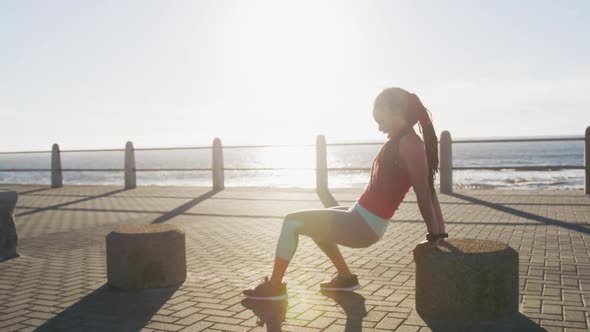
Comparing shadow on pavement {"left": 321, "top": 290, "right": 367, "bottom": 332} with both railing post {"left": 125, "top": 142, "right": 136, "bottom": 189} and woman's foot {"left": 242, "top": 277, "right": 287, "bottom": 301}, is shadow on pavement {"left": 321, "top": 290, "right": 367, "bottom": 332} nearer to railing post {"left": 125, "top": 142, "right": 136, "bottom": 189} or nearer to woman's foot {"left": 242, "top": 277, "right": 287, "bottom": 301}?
woman's foot {"left": 242, "top": 277, "right": 287, "bottom": 301}

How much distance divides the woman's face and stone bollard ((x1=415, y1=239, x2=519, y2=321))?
2.89 ft

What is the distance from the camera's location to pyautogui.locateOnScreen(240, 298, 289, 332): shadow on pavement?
3852 mm

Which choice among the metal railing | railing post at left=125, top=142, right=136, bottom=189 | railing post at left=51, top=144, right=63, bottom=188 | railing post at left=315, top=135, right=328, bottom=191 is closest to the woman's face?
the metal railing

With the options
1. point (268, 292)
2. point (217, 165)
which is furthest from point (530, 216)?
point (217, 165)

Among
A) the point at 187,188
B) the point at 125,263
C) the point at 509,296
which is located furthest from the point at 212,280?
the point at 187,188

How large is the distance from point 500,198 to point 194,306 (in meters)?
8.96

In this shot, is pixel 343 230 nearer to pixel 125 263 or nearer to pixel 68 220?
pixel 125 263

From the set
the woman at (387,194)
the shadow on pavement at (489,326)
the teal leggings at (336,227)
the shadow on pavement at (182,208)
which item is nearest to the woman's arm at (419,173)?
the woman at (387,194)

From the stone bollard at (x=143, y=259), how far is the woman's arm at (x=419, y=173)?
2298 mm

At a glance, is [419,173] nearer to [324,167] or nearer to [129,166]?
[324,167]

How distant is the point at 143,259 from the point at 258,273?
44.9 inches

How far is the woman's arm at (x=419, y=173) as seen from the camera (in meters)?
3.74

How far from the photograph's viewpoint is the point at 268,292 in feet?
14.1

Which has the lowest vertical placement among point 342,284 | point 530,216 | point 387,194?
point 530,216
